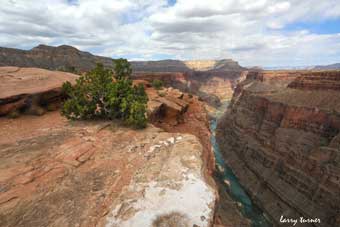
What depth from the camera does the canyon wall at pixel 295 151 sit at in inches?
997

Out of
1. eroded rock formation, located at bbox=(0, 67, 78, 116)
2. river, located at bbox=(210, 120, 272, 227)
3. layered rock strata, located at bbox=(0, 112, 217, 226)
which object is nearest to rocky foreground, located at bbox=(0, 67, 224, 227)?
layered rock strata, located at bbox=(0, 112, 217, 226)

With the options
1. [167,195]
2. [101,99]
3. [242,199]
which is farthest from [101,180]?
[242,199]

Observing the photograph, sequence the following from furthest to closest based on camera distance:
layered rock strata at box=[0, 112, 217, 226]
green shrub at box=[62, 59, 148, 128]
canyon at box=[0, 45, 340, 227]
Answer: green shrub at box=[62, 59, 148, 128]
canyon at box=[0, 45, 340, 227]
layered rock strata at box=[0, 112, 217, 226]

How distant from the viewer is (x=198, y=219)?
4.61 metres

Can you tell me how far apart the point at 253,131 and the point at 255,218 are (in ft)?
79.2

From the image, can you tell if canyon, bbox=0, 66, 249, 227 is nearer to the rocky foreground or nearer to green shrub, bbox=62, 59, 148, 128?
the rocky foreground

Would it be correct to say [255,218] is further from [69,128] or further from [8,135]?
[8,135]

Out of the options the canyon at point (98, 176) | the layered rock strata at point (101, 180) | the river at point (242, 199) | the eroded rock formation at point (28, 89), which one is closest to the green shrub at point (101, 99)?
the canyon at point (98, 176)

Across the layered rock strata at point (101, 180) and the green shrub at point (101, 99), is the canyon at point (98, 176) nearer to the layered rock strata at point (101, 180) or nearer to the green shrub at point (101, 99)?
the layered rock strata at point (101, 180)

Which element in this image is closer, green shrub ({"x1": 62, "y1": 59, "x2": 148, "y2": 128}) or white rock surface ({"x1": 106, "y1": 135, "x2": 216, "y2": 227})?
white rock surface ({"x1": 106, "y1": 135, "x2": 216, "y2": 227})

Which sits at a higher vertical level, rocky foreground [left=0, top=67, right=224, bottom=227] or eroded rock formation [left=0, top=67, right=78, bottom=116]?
eroded rock formation [left=0, top=67, right=78, bottom=116]

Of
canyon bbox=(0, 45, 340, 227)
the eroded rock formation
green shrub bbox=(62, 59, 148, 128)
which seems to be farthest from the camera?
the eroded rock formation

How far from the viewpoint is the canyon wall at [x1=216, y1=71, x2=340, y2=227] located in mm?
25312

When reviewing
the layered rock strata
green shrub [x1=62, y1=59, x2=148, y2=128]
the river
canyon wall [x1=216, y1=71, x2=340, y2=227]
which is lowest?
the river
